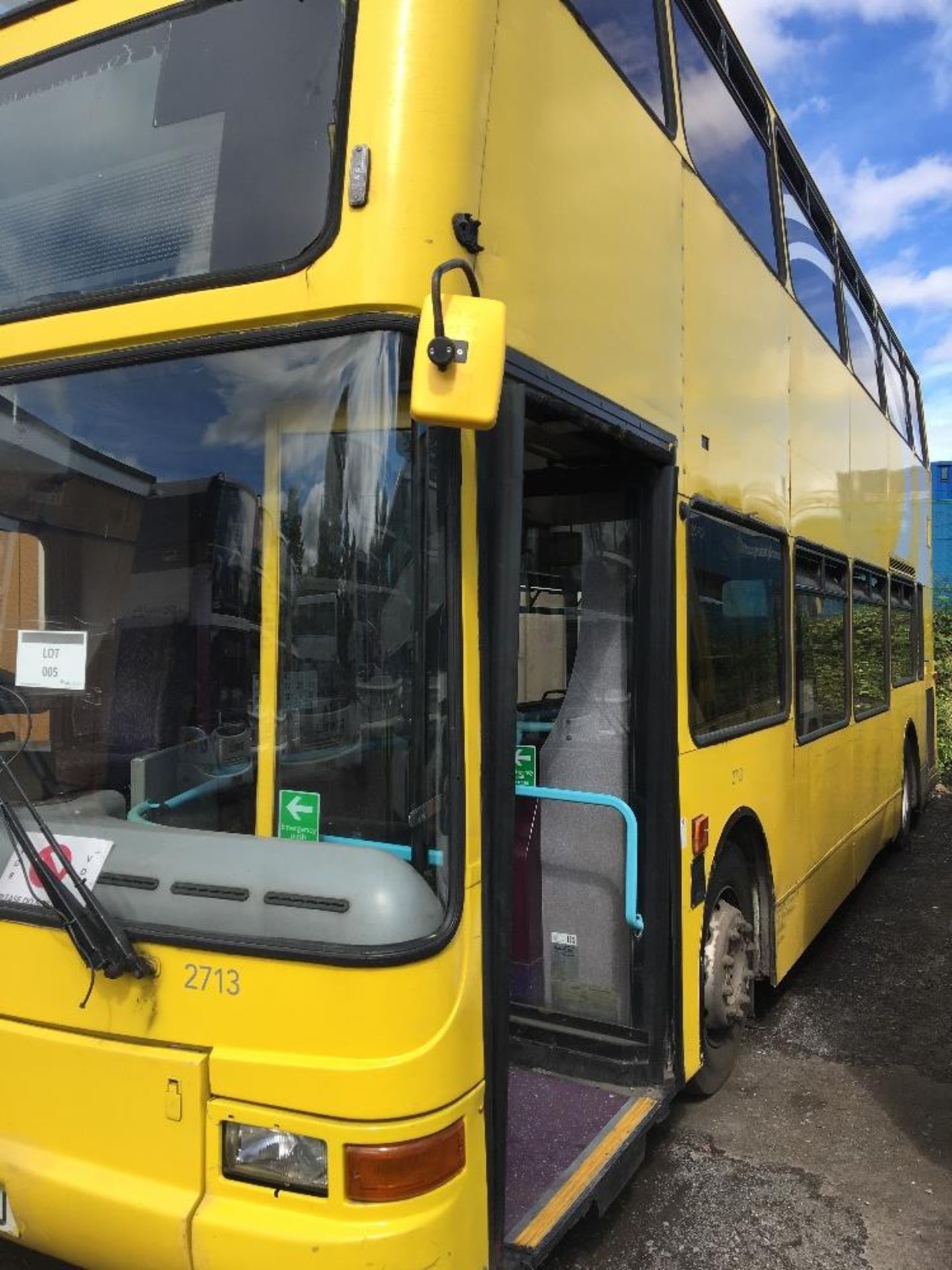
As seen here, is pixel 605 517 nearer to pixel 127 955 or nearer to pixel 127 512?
pixel 127 512

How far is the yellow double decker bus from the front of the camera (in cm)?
199

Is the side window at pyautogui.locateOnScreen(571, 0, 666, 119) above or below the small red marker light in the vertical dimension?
above

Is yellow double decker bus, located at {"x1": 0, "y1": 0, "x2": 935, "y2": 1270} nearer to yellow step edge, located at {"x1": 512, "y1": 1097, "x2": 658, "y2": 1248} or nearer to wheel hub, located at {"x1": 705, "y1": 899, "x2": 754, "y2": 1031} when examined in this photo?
yellow step edge, located at {"x1": 512, "y1": 1097, "x2": 658, "y2": 1248}

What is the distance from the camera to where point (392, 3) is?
2131 mm

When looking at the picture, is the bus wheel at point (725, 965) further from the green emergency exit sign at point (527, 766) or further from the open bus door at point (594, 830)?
the green emergency exit sign at point (527, 766)

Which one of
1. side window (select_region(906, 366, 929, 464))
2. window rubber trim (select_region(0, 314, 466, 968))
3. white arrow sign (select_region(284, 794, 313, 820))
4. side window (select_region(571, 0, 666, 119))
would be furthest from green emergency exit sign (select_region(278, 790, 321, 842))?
side window (select_region(906, 366, 929, 464))

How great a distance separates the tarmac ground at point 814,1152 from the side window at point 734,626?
149cm

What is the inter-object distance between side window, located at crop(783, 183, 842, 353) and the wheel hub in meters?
3.13

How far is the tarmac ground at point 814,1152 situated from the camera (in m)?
2.99

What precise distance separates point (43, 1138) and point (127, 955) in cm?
51

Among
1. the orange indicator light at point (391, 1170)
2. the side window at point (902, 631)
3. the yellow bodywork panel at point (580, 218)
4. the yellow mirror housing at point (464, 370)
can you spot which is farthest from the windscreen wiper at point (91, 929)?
the side window at point (902, 631)

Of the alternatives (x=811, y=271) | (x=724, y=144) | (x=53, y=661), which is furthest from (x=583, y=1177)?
(x=811, y=271)

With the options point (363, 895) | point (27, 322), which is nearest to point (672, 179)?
point (27, 322)

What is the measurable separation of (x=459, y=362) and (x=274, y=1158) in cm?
160
